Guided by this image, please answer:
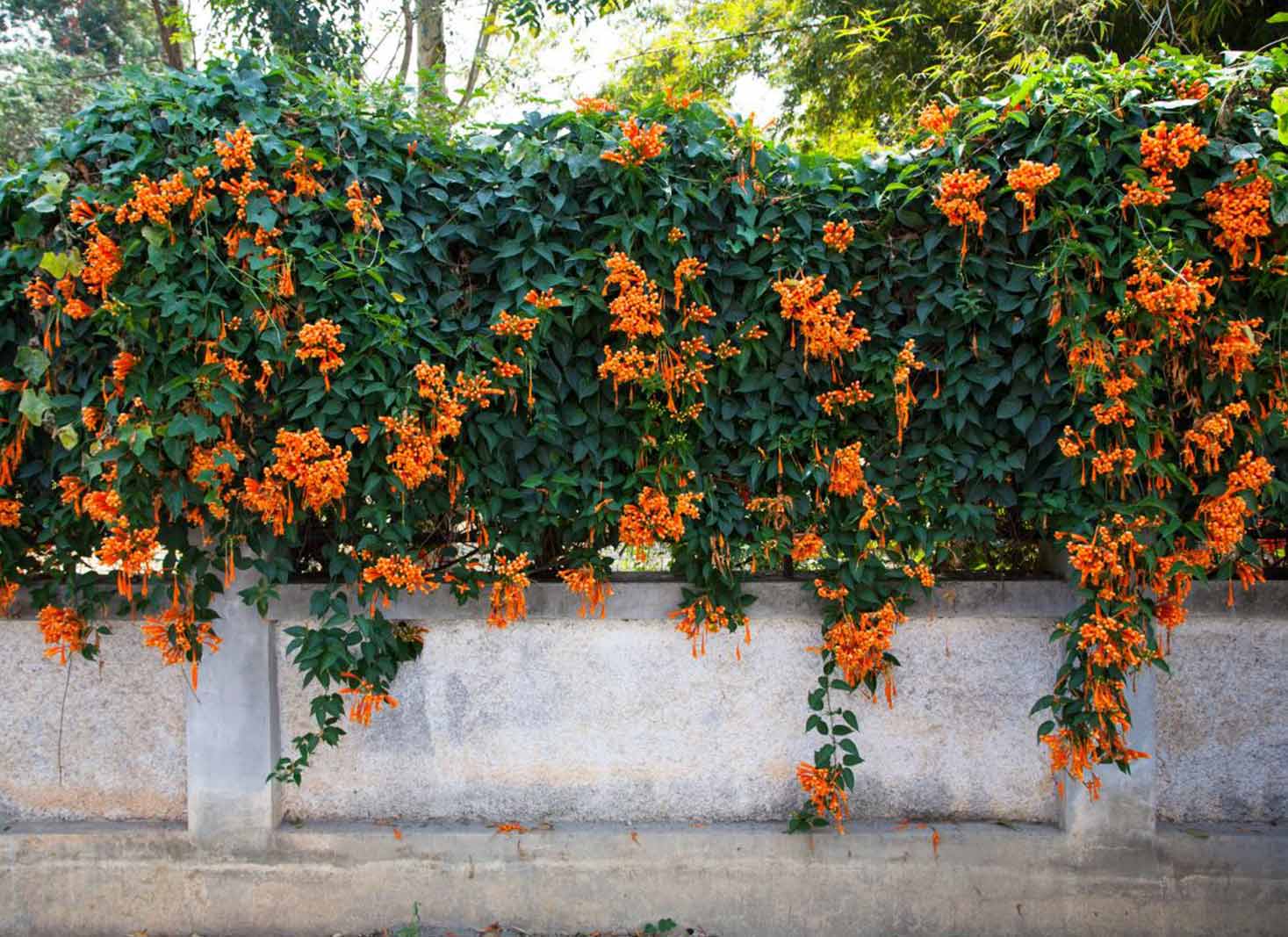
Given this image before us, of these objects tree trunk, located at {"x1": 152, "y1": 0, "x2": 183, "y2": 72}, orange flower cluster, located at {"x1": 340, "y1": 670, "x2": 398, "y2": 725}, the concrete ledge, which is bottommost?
the concrete ledge

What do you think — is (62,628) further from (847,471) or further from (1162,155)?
(1162,155)

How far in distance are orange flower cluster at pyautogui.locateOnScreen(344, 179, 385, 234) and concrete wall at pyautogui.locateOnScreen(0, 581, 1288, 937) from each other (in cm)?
121

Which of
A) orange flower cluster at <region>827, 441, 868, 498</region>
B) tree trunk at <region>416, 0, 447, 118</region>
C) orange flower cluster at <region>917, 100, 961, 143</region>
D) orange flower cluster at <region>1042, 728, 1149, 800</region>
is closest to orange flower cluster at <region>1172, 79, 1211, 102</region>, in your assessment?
orange flower cluster at <region>917, 100, 961, 143</region>

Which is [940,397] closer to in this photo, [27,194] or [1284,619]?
[1284,619]

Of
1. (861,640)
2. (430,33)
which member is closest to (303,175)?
(861,640)

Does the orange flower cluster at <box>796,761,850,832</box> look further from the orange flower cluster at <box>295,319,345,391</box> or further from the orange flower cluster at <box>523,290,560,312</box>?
the orange flower cluster at <box>295,319,345,391</box>

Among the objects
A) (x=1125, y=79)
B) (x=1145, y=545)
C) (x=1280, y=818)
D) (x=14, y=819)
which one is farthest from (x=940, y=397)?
(x=14, y=819)

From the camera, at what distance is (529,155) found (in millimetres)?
2812

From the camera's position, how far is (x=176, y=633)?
295cm

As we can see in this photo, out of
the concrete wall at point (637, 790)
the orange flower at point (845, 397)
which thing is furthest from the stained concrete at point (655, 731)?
the orange flower at point (845, 397)

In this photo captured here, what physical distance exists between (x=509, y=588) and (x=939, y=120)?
1.91 m

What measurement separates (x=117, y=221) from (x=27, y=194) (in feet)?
1.11

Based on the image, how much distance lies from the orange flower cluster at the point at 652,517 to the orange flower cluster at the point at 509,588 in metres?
0.33

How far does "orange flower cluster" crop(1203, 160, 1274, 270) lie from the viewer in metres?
2.64
